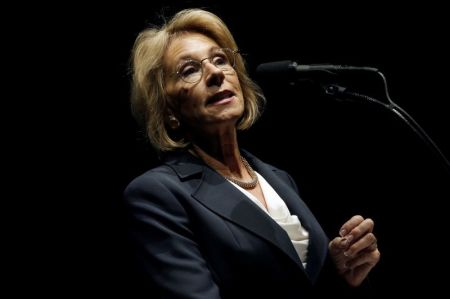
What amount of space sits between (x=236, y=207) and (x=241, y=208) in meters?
0.02

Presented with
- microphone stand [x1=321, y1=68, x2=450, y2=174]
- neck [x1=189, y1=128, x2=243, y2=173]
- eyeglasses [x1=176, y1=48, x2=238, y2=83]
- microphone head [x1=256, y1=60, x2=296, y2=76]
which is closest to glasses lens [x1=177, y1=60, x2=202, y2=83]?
eyeglasses [x1=176, y1=48, x2=238, y2=83]

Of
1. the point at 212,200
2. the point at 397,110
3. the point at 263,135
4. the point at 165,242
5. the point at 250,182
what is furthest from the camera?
the point at 263,135

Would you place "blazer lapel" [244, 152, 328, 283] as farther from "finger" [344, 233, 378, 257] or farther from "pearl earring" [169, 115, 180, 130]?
"pearl earring" [169, 115, 180, 130]

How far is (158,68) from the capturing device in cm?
197

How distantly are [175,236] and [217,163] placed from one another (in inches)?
17.2

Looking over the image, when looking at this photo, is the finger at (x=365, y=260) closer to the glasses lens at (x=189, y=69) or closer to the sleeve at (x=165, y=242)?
the sleeve at (x=165, y=242)

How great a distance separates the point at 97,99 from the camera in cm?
233

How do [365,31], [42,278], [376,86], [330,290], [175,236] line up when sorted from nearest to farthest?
[175,236] < [330,290] < [42,278] < [376,86] < [365,31]

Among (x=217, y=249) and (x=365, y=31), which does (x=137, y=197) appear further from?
(x=365, y=31)

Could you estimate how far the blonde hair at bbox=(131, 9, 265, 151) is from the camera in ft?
6.34

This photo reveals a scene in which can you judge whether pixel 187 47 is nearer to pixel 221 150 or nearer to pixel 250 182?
pixel 221 150

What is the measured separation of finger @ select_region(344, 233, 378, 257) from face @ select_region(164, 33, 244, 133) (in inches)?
21.7

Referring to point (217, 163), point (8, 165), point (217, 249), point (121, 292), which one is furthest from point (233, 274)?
point (8, 165)

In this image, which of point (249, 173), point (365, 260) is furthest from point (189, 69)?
point (365, 260)
